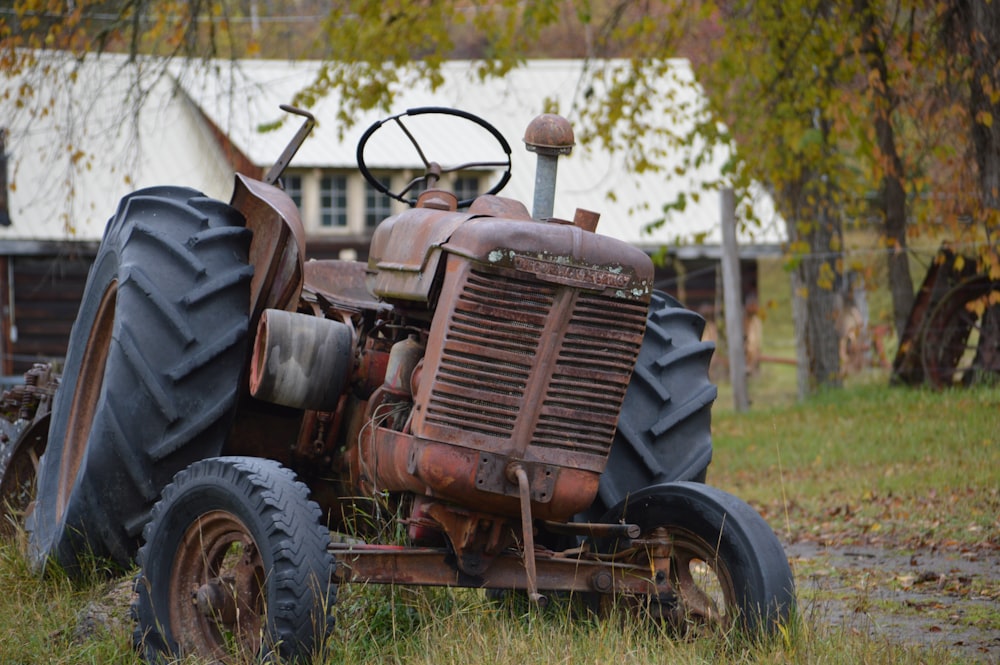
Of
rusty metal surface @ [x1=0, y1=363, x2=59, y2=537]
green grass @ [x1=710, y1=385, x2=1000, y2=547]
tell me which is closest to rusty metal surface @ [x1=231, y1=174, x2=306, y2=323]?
rusty metal surface @ [x1=0, y1=363, x2=59, y2=537]

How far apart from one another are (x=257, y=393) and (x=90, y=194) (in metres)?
17.5

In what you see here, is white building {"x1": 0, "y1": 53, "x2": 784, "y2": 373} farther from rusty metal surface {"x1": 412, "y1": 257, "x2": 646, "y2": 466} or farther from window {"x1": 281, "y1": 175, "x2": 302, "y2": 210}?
rusty metal surface {"x1": 412, "y1": 257, "x2": 646, "y2": 466}

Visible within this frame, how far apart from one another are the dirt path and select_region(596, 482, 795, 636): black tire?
15.9 inches

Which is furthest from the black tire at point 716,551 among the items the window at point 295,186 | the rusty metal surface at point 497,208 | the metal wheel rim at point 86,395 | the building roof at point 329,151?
the window at point 295,186

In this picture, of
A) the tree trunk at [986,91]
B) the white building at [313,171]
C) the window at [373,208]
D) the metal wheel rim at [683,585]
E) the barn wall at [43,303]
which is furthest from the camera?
the window at [373,208]

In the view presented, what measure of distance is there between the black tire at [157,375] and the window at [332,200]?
17994 millimetres

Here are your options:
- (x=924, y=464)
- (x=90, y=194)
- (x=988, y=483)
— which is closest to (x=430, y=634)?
(x=988, y=483)

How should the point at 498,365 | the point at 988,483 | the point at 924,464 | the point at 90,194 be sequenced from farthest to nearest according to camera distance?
the point at 90,194, the point at 924,464, the point at 988,483, the point at 498,365

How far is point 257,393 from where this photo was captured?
4.19 metres

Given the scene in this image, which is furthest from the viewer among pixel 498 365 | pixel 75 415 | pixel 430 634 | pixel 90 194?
pixel 90 194

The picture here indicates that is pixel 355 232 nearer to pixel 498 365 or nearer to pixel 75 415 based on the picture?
pixel 75 415

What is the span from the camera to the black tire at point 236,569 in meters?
3.49

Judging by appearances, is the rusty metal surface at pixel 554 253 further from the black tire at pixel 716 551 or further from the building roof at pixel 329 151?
the building roof at pixel 329 151

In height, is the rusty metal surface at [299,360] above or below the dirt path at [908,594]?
above
